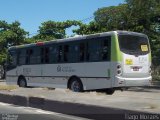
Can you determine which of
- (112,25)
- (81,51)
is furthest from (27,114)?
(112,25)

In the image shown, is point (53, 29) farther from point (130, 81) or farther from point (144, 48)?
point (130, 81)

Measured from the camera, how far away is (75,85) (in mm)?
21500

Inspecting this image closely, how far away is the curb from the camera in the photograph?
11117 millimetres

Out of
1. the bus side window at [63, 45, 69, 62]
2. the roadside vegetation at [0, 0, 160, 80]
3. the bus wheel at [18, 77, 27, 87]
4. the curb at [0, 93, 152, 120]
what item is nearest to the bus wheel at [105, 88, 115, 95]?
the bus side window at [63, 45, 69, 62]

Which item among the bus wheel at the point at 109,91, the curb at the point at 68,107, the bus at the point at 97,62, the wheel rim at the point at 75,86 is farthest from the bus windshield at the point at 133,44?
the curb at the point at 68,107

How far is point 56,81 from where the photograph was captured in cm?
2298

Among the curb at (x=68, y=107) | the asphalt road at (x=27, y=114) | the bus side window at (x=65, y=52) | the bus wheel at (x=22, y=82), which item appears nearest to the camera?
the curb at (x=68, y=107)

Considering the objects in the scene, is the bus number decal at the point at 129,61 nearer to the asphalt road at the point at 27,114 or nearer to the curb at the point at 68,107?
the curb at the point at 68,107

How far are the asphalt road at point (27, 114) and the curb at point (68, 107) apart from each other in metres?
0.21

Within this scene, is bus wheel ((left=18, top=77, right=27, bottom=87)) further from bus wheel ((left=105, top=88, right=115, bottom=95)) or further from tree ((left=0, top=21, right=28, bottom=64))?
tree ((left=0, top=21, right=28, bottom=64))

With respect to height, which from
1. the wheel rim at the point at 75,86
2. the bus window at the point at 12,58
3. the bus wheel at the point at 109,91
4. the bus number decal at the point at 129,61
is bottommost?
the bus wheel at the point at 109,91

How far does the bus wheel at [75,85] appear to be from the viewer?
68.8ft

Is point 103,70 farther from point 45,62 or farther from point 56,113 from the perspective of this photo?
point 56,113

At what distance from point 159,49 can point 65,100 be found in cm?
2640
